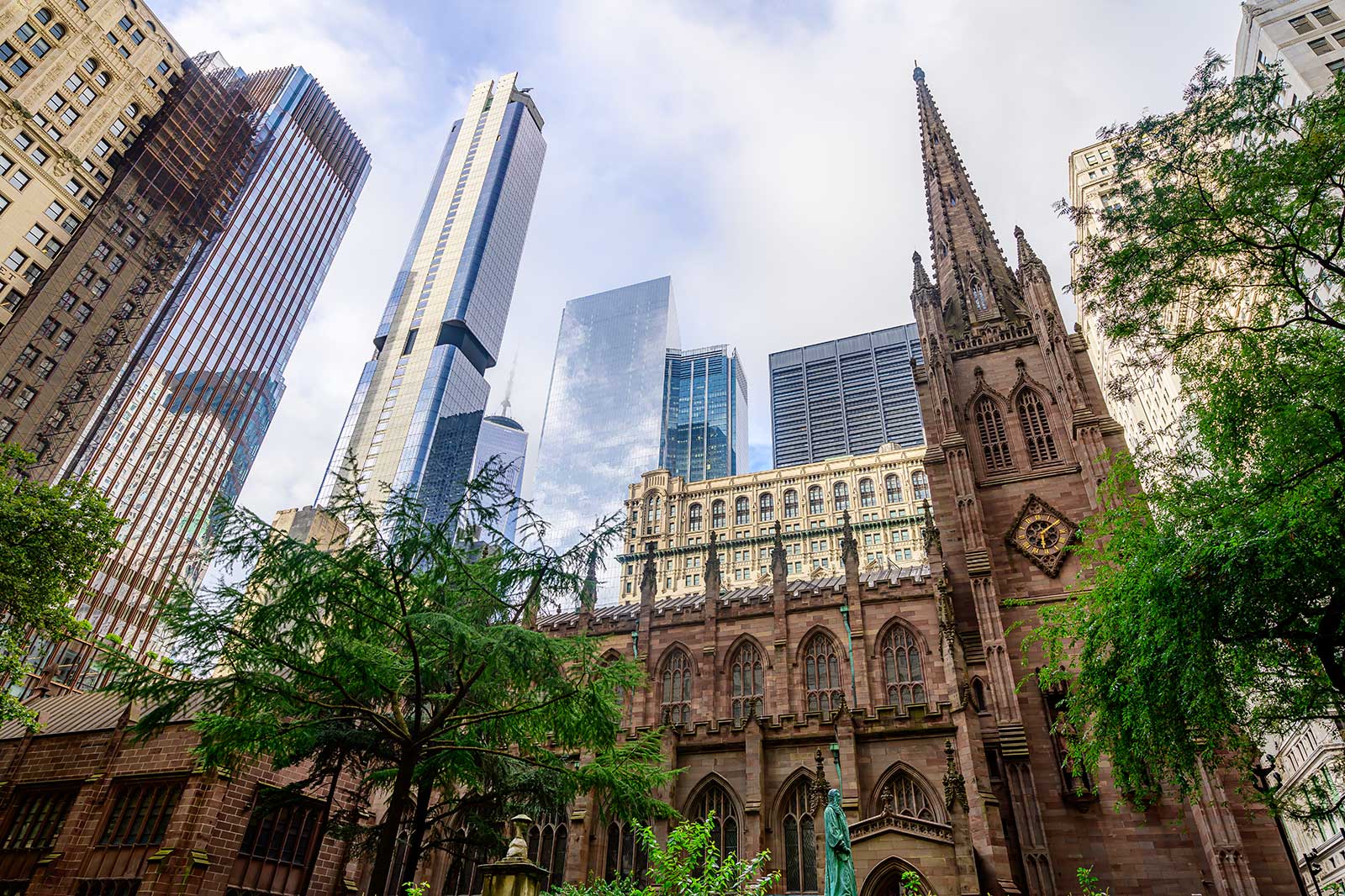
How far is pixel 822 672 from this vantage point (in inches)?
1178

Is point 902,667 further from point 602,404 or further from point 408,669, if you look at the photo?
point 602,404

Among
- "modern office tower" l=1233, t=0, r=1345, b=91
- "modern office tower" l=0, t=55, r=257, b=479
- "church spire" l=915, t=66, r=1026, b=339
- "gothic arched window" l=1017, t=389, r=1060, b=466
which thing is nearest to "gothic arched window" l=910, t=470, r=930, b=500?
"church spire" l=915, t=66, r=1026, b=339

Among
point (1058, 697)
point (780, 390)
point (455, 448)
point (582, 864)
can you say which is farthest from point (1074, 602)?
point (780, 390)

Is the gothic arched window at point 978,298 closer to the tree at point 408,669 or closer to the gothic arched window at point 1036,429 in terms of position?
the gothic arched window at point 1036,429

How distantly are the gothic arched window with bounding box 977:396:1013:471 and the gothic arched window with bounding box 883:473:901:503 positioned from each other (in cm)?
5339

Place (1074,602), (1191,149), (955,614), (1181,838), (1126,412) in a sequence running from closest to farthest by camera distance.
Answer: (1191,149) → (1074,602) → (1181,838) → (955,614) → (1126,412)

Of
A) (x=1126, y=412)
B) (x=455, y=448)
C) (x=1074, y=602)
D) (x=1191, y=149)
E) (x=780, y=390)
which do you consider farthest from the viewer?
(x=780, y=390)

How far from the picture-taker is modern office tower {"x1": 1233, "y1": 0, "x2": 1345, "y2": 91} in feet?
143

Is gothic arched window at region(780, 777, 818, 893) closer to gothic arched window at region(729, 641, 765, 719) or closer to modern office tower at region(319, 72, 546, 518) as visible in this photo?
gothic arched window at region(729, 641, 765, 719)

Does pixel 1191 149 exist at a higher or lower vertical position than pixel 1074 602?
higher

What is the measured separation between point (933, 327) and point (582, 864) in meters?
26.6

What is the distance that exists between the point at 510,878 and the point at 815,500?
261ft

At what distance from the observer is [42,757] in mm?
22922

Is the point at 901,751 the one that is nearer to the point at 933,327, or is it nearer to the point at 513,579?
the point at 513,579
